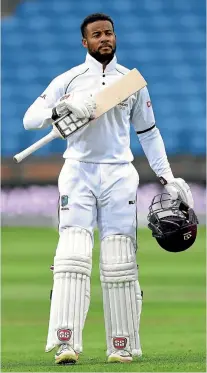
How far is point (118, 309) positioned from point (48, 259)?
632 centimetres

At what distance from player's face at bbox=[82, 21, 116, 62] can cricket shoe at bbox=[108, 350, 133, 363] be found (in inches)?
61.5

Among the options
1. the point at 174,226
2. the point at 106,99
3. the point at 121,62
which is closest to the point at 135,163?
the point at 121,62

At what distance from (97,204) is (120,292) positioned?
1.59 feet

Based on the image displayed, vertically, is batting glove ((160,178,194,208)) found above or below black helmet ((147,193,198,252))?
above

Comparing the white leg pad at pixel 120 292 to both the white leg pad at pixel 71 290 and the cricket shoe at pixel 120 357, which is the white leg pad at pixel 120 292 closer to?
the cricket shoe at pixel 120 357

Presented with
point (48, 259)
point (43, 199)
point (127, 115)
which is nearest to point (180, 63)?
point (43, 199)

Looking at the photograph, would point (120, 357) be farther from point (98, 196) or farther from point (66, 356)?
point (98, 196)

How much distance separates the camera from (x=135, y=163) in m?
17.4

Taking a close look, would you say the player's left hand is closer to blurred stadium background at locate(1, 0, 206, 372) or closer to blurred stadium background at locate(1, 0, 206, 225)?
blurred stadium background at locate(1, 0, 206, 372)

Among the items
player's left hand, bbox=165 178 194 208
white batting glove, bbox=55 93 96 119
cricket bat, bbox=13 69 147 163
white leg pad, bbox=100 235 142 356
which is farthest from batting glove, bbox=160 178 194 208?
white batting glove, bbox=55 93 96 119

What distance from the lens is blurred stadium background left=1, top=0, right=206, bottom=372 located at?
25.3ft

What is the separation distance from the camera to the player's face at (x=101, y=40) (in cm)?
641

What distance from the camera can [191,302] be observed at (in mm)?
9758

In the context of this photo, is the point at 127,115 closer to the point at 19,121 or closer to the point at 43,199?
the point at 43,199
